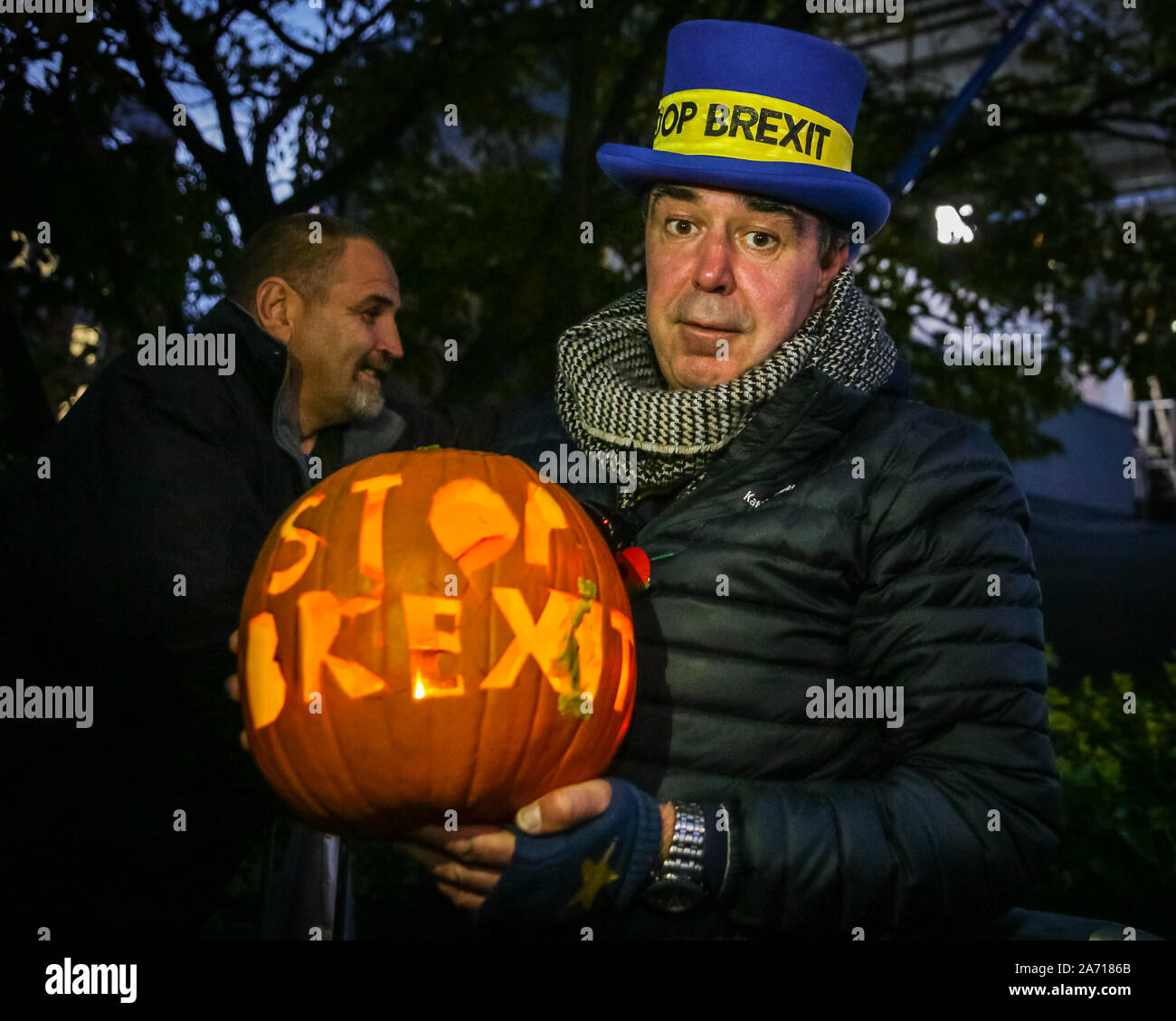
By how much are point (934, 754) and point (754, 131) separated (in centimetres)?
134

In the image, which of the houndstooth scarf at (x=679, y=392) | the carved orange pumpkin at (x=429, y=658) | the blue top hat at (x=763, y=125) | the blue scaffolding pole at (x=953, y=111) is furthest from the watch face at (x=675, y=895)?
the blue scaffolding pole at (x=953, y=111)

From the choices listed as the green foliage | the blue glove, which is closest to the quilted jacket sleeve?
the blue glove

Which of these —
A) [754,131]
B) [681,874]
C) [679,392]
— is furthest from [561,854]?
[754,131]

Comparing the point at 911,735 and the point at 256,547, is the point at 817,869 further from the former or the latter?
the point at 256,547

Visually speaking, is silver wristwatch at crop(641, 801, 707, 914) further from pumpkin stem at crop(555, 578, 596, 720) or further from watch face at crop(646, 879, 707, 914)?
pumpkin stem at crop(555, 578, 596, 720)

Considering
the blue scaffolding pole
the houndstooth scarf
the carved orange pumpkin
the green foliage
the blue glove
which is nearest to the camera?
the blue glove

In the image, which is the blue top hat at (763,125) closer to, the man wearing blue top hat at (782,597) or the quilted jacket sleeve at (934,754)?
the man wearing blue top hat at (782,597)

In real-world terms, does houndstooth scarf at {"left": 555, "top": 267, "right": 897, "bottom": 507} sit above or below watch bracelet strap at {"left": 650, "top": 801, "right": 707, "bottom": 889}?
above

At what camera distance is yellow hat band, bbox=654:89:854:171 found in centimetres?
241

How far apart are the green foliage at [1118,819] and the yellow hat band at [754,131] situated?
8.99 ft

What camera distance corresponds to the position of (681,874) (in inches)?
73.4

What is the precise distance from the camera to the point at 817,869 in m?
1.89

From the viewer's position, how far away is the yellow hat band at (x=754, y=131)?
2414 millimetres

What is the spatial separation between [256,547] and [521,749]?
1561mm
